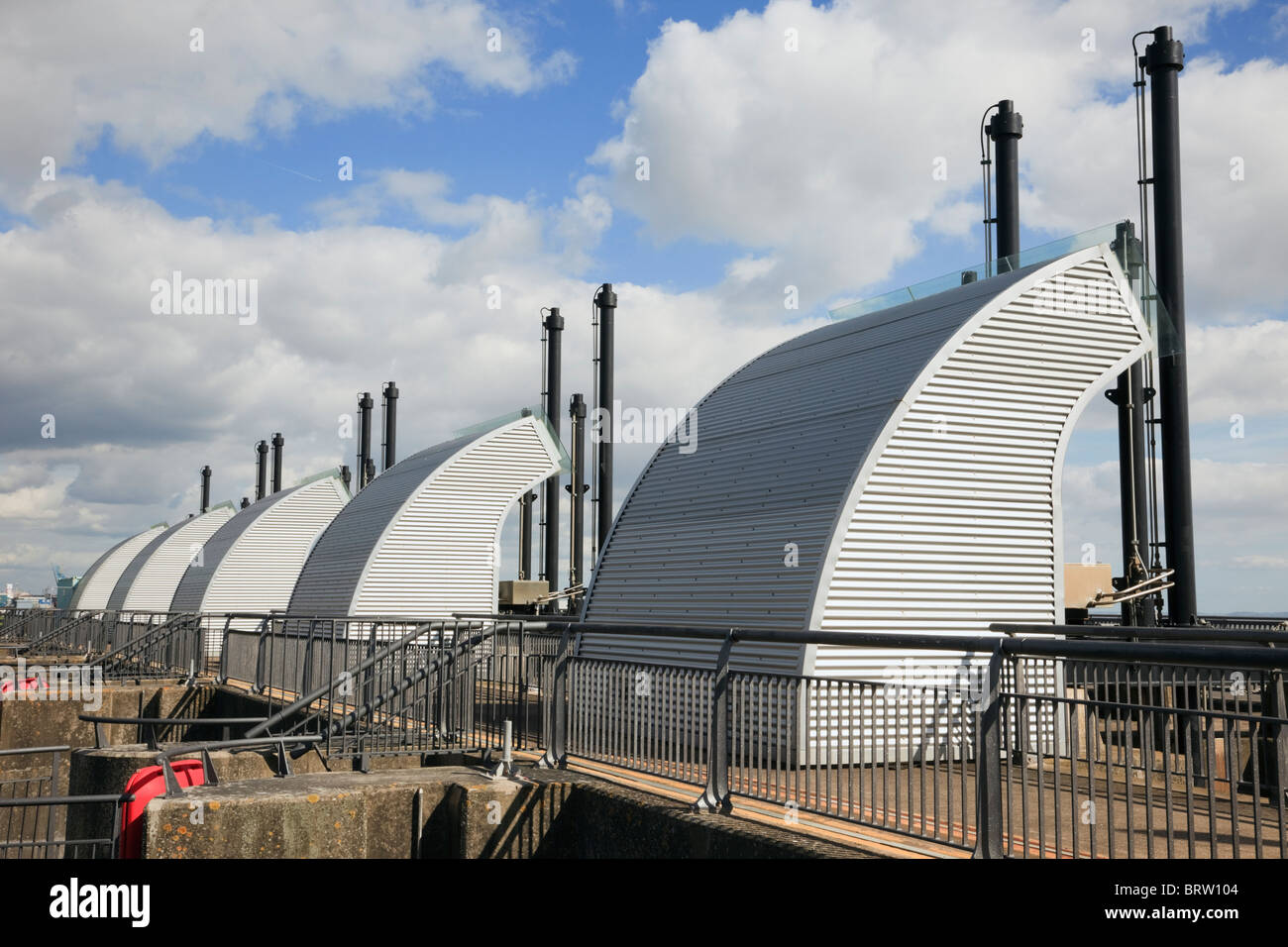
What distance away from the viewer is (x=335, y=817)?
31.4 ft

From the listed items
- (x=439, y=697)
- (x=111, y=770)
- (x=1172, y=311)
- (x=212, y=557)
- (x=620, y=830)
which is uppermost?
(x=1172, y=311)

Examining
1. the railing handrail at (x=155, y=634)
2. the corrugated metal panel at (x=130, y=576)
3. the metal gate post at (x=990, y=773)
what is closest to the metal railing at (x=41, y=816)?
the railing handrail at (x=155, y=634)

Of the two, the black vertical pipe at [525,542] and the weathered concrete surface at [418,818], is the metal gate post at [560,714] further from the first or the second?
the black vertical pipe at [525,542]

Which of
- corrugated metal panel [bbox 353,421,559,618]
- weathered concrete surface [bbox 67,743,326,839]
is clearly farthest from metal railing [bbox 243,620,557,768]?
corrugated metal panel [bbox 353,421,559,618]

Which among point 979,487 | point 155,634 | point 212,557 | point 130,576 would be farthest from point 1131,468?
point 130,576

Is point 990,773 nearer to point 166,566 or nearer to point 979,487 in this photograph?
point 979,487

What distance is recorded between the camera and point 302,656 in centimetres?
1861

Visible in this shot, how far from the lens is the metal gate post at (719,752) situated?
322 inches

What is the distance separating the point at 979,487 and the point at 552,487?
28.9 m

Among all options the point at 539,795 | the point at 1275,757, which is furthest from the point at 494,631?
the point at 1275,757

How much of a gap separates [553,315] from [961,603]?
103 feet

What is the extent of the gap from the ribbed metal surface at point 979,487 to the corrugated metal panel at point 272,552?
31559 millimetres

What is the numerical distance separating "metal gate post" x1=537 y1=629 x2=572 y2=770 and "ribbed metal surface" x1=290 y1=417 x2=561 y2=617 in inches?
762
